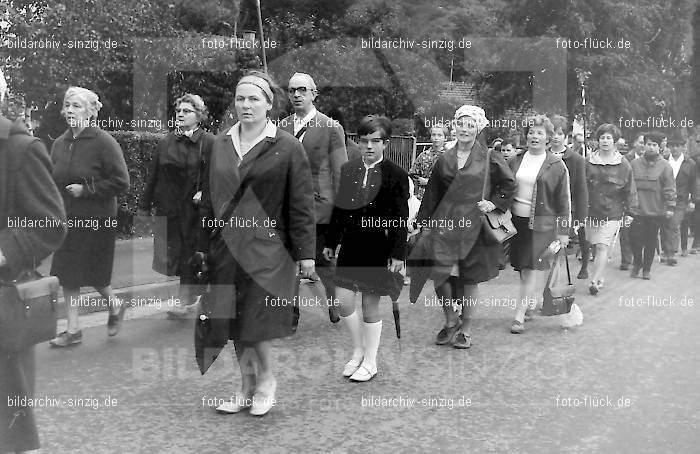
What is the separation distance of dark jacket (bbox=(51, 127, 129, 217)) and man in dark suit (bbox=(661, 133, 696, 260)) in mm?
8845

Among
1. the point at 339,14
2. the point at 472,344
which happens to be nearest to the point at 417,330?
the point at 472,344

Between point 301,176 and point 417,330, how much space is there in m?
2.93

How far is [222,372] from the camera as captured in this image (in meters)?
5.55

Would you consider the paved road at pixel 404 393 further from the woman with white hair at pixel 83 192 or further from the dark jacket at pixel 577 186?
the dark jacket at pixel 577 186

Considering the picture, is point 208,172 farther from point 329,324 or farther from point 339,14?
point 339,14

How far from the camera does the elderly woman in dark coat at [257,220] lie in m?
4.45

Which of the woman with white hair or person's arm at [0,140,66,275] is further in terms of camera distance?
the woman with white hair

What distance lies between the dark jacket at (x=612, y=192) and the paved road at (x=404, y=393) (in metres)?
2.54

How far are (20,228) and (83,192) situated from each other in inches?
117

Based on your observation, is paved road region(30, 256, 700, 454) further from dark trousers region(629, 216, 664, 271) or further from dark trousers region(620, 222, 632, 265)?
dark trousers region(620, 222, 632, 265)

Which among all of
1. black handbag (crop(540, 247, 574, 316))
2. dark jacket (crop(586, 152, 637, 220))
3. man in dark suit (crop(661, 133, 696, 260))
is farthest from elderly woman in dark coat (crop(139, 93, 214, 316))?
man in dark suit (crop(661, 133, 696, 260))

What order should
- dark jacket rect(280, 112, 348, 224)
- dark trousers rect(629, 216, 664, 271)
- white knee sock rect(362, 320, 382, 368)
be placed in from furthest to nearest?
dark trousers rect(629, 216, 664, 271)
dark jacket rect(280, 112, 348, 224)
white knee sock rect(362, 320, 382, 368)

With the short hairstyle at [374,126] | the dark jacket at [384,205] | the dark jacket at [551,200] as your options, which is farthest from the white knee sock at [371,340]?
the dark jacket at [551,200]

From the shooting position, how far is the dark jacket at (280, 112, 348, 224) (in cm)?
641
